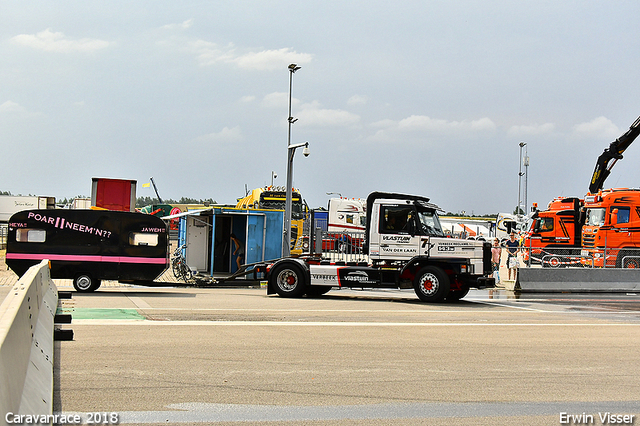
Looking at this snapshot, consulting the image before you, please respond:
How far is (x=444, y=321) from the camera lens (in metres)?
12.1

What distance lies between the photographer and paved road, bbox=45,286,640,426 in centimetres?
574

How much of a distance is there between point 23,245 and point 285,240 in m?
8.74

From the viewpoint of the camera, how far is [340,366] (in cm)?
754

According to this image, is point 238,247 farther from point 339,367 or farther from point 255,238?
point 339,367

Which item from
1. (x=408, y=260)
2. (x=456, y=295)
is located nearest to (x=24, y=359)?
(x=408, y=260)

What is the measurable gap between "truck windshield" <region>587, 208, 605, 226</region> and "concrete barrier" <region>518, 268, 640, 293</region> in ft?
21.4

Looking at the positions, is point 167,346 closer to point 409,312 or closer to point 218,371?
point 218,371

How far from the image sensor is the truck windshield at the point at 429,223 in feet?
53.2

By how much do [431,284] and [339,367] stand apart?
8.90 meters

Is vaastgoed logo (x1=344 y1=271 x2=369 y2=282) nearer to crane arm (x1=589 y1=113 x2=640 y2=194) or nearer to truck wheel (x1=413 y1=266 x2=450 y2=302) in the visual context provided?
truck wheel (x1=413 y1=266 x2=450 y2=302)

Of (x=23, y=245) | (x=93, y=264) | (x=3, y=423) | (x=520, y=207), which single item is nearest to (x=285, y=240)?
(x=93, y=264)

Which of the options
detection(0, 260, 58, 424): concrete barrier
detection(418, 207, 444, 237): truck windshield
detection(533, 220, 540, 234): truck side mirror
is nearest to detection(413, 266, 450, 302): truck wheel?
detection(418, 207, 444, 237): truck windshield

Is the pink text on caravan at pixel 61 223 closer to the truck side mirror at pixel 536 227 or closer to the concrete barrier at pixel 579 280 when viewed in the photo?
the concrete barrier at pixel 579 280

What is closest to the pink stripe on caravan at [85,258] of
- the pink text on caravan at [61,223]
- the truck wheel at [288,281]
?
the pink text on caravan at [61,223]
